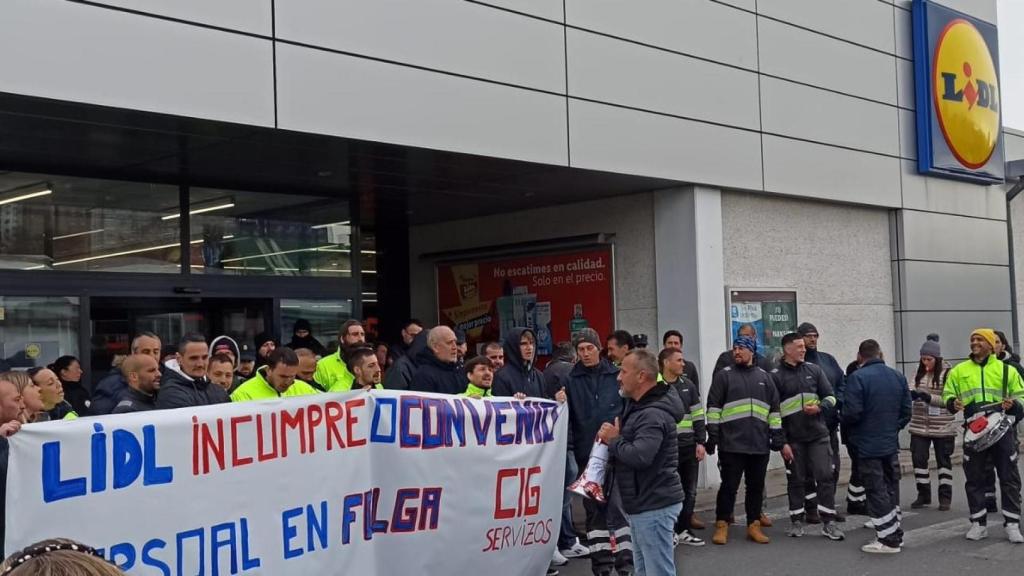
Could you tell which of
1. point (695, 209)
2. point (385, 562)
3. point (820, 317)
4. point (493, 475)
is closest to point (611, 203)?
point (695, 209)

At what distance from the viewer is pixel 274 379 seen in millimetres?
7625

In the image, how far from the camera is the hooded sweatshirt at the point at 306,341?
1241cm

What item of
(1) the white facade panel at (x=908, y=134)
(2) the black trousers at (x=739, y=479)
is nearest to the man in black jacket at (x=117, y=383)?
(2) the black trousers at (x=739, y=479)

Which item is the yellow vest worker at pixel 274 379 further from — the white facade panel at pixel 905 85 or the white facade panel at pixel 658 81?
the white facade panel at pixel 905 85

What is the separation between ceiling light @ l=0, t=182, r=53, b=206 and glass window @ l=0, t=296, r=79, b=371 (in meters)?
1.00

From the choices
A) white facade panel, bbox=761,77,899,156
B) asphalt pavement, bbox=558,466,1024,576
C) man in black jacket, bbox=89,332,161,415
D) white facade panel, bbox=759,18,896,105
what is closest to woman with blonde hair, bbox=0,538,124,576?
man in black jacket, bbox=89,332,161,415

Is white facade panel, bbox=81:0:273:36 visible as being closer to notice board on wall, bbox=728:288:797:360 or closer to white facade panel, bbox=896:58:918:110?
notice board on wall, bbox=728:288:797:360

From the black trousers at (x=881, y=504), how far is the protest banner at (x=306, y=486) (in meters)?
3.29

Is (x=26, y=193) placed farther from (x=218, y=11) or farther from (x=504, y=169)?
(x=504, y=169)

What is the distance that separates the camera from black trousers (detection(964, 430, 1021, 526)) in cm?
968

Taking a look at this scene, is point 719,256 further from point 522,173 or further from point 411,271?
point 411,271

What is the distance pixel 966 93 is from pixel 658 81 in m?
7.58

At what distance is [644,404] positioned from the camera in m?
6.40

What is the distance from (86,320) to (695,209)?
7.40 meters
